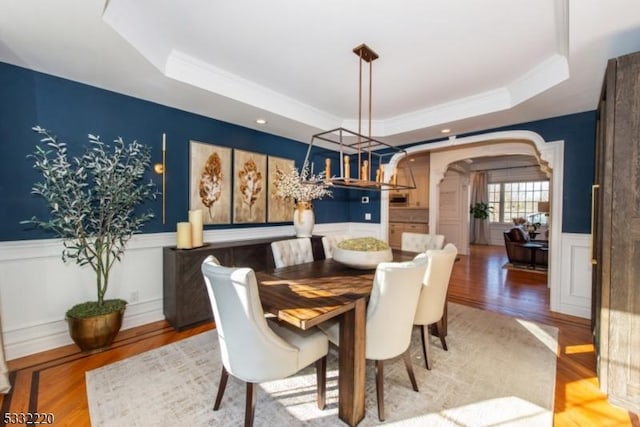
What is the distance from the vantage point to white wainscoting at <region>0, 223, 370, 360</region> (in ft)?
7.66

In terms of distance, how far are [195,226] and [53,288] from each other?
1.28 metres

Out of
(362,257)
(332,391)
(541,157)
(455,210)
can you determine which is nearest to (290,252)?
(362,257)

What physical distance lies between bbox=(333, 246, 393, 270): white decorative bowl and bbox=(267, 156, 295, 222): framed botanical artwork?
6.71 ft

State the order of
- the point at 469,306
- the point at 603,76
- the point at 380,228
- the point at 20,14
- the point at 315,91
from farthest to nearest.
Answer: the point at 380,228 < the point at 469,306 < the point at 315,91 < the point at 603,76 < the point at 20,14

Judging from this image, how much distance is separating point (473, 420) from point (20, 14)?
12.2ft

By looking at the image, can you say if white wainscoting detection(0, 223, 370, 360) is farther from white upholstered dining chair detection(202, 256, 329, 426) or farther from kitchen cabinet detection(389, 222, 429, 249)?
kitchen cabinet detection(389, 222, 429, 249)

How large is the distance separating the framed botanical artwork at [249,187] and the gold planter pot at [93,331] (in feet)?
5.69

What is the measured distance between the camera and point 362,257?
2.30 meters

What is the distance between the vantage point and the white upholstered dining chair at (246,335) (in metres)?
1.37

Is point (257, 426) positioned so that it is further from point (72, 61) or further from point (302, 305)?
point (72, 61)

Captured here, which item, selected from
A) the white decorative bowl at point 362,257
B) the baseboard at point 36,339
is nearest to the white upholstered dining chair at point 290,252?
the white decorative bowl at point 362,257

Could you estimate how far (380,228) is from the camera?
16.9ft

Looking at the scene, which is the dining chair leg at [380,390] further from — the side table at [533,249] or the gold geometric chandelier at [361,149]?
the side table at [533,249]

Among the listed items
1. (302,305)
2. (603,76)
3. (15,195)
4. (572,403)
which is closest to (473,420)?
(572,403)
